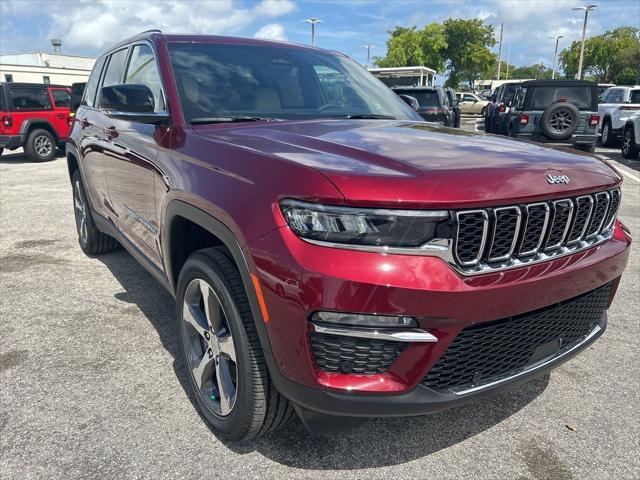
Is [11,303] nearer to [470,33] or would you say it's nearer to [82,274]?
[82,274]

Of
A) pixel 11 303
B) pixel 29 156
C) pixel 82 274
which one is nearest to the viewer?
pixel 11 303

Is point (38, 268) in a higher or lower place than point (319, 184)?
lower

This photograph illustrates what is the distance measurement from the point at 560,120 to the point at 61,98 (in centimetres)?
1208

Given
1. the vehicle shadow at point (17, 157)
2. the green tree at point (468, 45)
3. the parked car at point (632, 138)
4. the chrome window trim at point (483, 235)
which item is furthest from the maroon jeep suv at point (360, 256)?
the green tree at point (468, 45)

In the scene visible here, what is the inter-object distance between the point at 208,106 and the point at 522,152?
1.58 meters

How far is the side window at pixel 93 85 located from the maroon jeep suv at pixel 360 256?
1.96 meters

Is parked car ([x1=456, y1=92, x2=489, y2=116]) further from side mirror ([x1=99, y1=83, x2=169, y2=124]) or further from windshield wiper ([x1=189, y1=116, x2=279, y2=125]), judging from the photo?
side mirror ([x1=99, y1=83, x2=169, y2=124])

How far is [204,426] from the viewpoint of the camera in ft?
7.88

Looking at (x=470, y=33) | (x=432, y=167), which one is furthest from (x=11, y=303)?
(x=470, y=33)

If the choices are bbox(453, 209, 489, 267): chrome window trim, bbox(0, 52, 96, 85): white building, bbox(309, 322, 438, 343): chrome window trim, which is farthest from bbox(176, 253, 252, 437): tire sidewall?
bbox(0, 52, 96, 85): white building

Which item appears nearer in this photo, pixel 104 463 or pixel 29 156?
pixel 104 463

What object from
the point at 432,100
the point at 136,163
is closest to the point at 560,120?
the point at 432,100

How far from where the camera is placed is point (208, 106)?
274 cm

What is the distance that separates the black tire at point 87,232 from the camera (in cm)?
475
